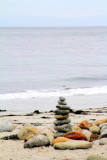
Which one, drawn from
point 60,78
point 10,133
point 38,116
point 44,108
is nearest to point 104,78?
point 60,78

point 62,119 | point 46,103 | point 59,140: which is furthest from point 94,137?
point 46,103

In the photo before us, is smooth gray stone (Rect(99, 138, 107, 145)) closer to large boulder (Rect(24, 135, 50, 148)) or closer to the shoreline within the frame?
large boulder (Rect(24, 135, 50, 148))

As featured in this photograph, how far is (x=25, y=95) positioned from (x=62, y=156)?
15.7 meters

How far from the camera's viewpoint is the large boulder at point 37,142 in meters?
8.41

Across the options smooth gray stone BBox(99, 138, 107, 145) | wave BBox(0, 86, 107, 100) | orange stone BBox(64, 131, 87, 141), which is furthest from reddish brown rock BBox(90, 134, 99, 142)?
wave BBox(0, 86, 107, 100)

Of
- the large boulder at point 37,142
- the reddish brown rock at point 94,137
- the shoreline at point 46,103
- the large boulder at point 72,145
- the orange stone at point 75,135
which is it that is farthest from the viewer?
the shoreline at point 46,103

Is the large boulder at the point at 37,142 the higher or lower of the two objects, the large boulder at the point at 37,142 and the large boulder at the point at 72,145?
the higher

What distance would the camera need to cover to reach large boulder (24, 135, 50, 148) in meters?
8.41

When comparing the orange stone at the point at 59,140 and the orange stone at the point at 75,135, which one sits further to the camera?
the orange stone at the point at 75,135

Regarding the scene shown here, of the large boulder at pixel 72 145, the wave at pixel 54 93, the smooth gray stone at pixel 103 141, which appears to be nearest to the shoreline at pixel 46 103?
the wave at pixel 54 93

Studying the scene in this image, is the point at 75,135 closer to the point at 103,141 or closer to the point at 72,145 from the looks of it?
the point at 103,141

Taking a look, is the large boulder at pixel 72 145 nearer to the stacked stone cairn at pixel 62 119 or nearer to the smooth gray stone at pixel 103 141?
the smooth gray stone at pixel 103 141

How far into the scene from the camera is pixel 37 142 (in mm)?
8414

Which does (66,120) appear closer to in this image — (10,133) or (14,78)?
(10,133)
